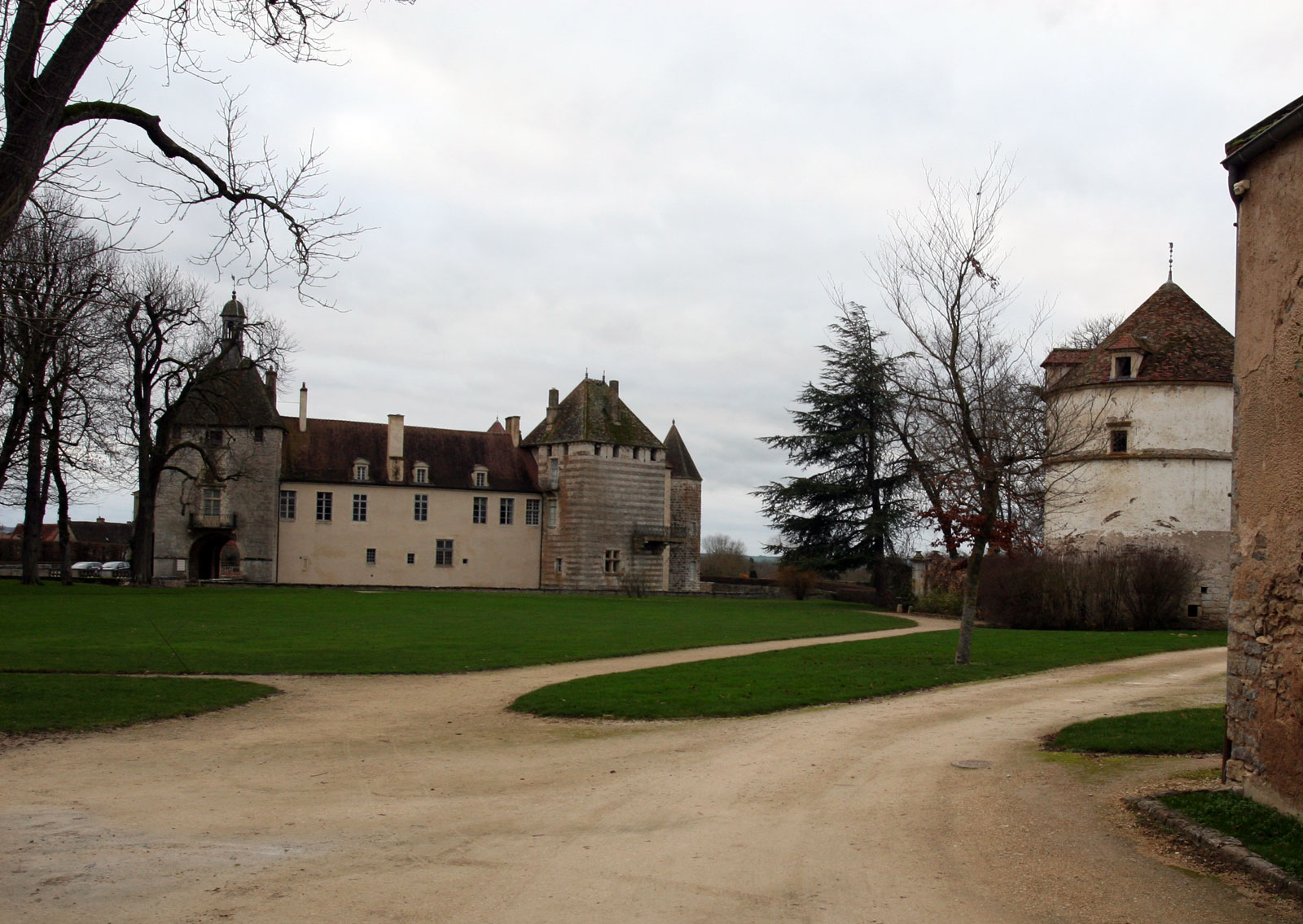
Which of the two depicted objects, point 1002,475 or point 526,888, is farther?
point 1002,475

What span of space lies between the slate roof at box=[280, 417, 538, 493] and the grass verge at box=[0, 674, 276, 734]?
36.5 m

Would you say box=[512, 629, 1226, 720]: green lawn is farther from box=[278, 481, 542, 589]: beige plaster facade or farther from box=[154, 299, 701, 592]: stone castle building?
box=[278, 481, 542, 589]: beige plaster facade

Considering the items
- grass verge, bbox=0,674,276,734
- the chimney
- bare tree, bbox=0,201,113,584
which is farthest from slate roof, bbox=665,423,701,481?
grass verge, bbox=0,674,276,734

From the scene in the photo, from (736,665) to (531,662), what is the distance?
353 cm

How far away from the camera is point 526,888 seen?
6082 millimetres

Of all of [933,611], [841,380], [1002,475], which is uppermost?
[841,380]

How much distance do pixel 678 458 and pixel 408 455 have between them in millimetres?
18124

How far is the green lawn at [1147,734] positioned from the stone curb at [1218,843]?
2.05 meters

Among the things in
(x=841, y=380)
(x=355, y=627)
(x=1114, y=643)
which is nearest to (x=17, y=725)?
(x=355, y=627)

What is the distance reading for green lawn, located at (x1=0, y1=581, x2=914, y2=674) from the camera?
17.6 metres

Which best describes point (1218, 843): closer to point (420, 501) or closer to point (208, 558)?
point (420, 501)

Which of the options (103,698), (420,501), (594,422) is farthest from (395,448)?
(103,698)

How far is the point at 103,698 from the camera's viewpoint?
1276 cm

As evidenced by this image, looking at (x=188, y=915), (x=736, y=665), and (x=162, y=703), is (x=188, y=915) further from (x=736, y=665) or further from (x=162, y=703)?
(x=736, y=665)
